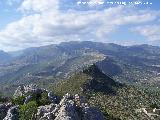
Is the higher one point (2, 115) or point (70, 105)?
point (70, 105)

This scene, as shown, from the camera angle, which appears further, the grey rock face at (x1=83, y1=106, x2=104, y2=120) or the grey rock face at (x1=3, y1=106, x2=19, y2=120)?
the grey rock face at (x1=3, y1=106, x2=19, y2=120)

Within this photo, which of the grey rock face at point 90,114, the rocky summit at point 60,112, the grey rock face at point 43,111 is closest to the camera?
the rocky summit at point 60,112

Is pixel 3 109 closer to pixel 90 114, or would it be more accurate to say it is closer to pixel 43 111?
pixel 43 111

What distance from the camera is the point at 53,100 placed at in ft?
539

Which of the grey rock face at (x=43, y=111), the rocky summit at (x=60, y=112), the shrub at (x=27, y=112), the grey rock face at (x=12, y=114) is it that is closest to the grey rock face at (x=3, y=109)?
the rocky summit at (x=60, y=112)

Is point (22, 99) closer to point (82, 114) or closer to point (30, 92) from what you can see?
point (30, 92)

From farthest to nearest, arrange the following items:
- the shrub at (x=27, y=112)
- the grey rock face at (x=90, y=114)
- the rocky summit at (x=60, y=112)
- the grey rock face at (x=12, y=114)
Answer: the grey rock face at (x=12, y=114)
the shrub at (x=27, y=112)
the grey rock face at (x=90, y=114)
the rocky summit at (x=60, y=112)

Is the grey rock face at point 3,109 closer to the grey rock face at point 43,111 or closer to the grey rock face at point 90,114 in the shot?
the grey rock face at point 43,111

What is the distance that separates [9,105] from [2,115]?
7639 mm

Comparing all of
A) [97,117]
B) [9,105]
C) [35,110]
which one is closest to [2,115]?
[9,105]

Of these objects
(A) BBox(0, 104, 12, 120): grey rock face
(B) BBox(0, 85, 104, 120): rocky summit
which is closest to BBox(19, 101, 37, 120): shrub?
(B) BBox(0, 85, 104, 120): rocky summit

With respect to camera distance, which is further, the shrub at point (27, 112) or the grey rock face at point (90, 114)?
the shrub at point (27, 112)

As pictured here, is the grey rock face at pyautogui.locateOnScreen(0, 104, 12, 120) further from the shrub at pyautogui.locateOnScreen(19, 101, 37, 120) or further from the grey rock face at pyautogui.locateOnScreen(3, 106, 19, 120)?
the shrub at pyautogui.locateOnScreen(19, 101, 37, 120)

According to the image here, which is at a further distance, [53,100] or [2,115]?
[53,100]
